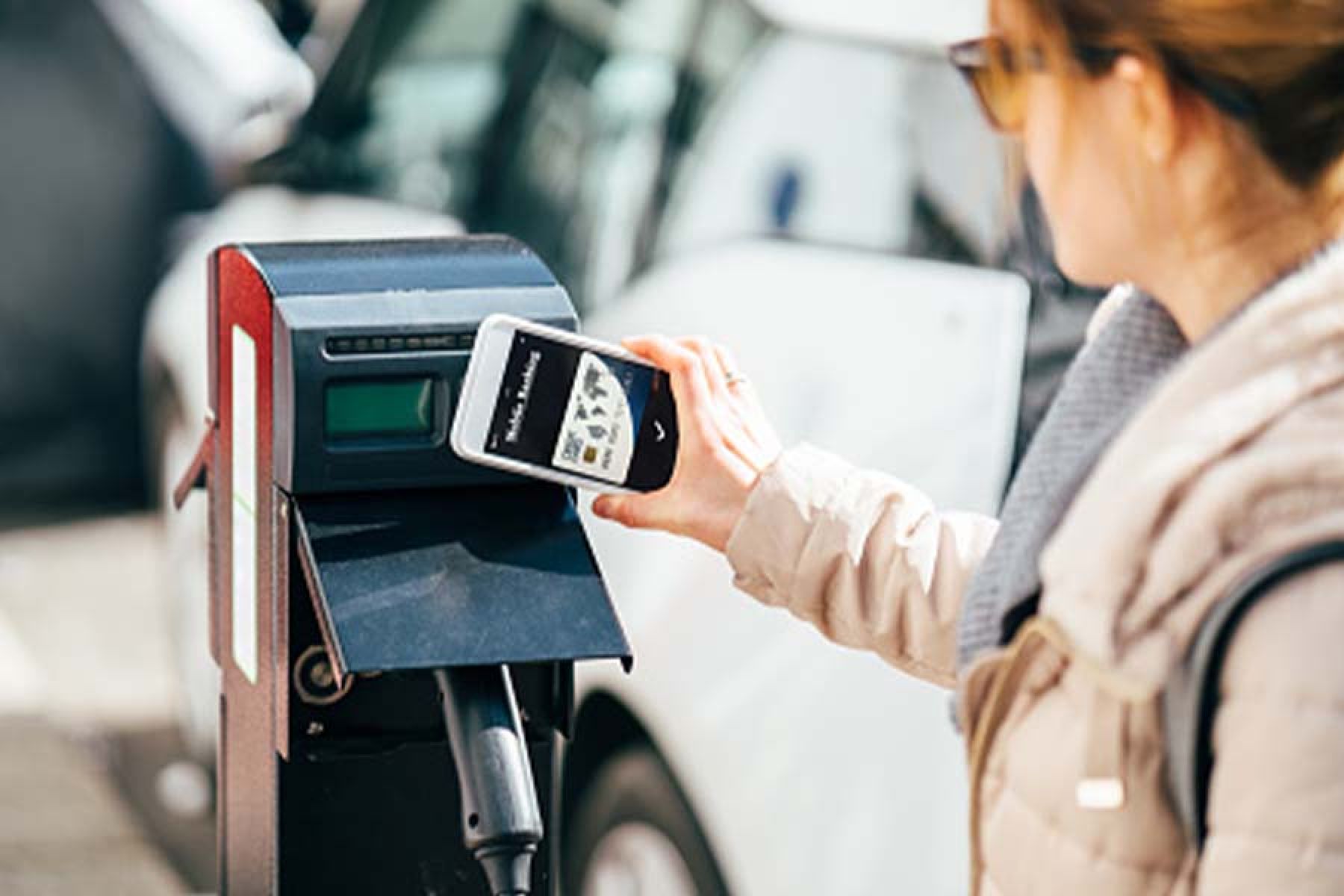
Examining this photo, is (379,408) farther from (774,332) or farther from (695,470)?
(774,332)

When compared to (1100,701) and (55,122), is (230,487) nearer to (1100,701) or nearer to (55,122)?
(1100,701)

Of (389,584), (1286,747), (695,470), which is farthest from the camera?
(695,470)

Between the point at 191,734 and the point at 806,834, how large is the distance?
257cm

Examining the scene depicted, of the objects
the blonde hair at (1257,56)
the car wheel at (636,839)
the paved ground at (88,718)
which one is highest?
the blonde hair at (1257,56)

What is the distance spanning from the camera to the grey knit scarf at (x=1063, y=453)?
185 centimetres

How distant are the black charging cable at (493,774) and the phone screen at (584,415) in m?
0.20

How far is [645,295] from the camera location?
3729 millimetres

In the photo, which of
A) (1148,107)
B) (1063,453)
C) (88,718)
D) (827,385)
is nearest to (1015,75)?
(1148,107)

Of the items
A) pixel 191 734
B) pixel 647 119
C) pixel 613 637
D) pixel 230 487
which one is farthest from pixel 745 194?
pixel 191 734

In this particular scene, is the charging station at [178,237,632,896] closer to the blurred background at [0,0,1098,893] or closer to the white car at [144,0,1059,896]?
the blurred background at [0,0,1098,893]

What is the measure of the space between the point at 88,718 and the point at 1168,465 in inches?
179

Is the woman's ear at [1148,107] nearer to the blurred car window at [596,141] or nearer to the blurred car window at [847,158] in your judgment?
the blurred car window at [847,158]

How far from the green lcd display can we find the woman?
529 mm

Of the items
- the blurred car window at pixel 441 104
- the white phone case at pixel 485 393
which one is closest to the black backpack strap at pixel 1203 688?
the white phone case at pixel 485 393
